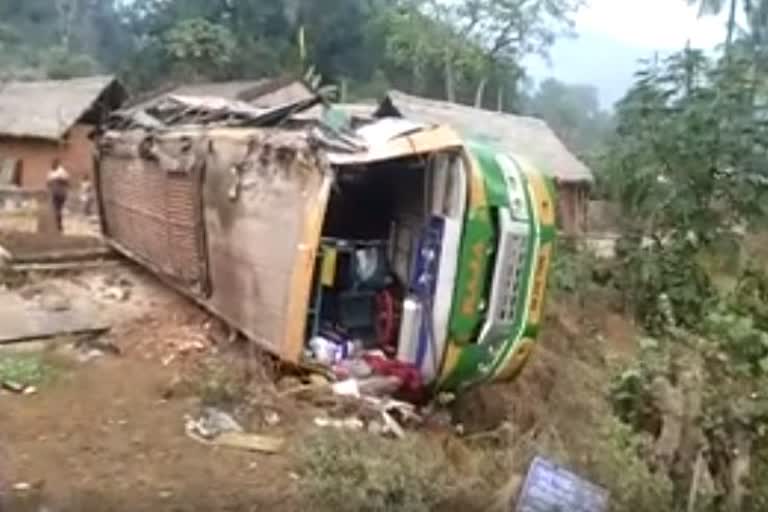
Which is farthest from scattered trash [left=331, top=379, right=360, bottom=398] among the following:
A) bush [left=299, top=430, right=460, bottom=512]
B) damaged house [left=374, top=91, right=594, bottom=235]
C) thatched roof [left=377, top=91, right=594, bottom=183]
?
damaged house [left=374, top=91, right=594, bottom=235]

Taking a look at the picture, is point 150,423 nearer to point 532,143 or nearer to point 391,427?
point 391,427

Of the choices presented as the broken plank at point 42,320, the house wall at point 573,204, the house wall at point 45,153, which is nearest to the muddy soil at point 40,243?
the broken plank at point 42,320

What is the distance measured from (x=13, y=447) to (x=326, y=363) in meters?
2.21

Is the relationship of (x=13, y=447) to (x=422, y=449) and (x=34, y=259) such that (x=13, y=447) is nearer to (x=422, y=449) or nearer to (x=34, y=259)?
(x=422, y=449)

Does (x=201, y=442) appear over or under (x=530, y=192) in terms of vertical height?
under

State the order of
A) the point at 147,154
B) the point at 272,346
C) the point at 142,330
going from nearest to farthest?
the point at 272,346, the point at 142,330, the point at 147,154

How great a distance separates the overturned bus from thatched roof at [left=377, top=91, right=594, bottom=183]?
1093cm

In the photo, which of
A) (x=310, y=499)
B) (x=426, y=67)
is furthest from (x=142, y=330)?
(x=426, y=67)

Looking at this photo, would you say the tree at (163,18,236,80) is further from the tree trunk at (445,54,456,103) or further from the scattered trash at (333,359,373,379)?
the scattered trash at (333,359,373,379)

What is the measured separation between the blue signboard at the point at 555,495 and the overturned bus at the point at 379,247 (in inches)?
111

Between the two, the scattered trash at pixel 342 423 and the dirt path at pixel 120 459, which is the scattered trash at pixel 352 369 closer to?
the scattered trash at pixel 342 423

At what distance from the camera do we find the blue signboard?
145 inches

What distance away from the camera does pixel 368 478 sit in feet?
13.3

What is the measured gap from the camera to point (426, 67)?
35625mm
